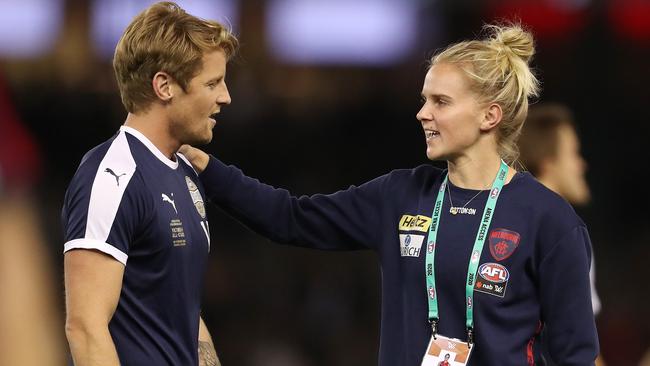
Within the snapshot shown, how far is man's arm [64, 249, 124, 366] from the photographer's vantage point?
129 inches

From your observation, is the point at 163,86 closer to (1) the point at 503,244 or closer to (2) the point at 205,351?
(2) the point at 205,351

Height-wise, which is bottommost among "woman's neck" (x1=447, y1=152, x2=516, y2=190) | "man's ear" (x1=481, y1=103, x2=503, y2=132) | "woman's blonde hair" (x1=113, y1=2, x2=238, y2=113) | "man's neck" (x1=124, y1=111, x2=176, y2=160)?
"woman's neck" (x1=447, y1=152, x2=516, y2=190)

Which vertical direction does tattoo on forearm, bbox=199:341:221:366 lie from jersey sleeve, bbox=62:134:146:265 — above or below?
below

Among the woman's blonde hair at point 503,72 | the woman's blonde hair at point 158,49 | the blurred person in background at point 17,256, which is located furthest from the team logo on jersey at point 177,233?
the woman's blonde hair at point 503,72

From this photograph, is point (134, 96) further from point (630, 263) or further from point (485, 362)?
point (630, 263)

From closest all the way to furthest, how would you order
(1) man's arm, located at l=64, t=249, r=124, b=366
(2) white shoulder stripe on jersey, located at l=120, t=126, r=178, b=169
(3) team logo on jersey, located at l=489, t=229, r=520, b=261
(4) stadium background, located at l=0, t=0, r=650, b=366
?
(1) man's arm, located at l=64, t=249, r=124, b=366
(2) white shoulder stripe on jersey, located at l=120, t=126, r=178, b=169
(3) team logo on jersey, located at l=489, t=229, r=520, b=261
(4) stadium background, located at l=0, t=0, r=650, b=366

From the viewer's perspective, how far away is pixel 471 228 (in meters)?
3.78

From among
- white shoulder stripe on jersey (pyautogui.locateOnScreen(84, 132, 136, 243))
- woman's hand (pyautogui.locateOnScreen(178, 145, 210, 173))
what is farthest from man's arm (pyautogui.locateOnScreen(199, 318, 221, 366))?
white shoulder stripe on jersey (pyautogui.locateOnScreen(84, 132, 136, 243))

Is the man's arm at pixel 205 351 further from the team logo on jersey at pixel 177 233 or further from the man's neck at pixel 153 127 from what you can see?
the man's neck at pixel 153 127

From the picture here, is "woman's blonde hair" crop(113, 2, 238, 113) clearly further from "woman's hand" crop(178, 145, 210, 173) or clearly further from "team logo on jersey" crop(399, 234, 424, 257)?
"team logo on jersey" crop(399, 234, 424, 257)

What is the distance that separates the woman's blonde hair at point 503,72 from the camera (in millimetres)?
3844

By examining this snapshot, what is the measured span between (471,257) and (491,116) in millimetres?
480

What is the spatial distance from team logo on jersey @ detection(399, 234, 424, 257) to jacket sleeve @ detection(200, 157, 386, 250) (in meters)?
0.17

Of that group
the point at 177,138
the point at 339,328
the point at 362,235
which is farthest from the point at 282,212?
the point at 339,328
